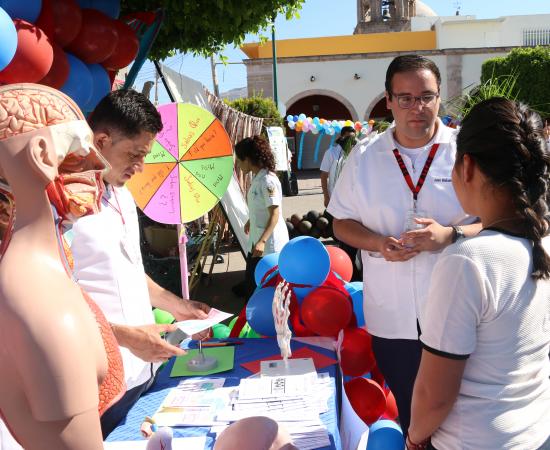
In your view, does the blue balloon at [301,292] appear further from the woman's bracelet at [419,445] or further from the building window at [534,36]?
the building window at [534,36]

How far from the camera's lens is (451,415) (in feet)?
4.33

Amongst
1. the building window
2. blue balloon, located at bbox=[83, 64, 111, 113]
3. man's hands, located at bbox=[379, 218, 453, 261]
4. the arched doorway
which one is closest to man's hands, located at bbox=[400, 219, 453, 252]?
man's hands, located at bbox=[379, 218, 453, 261]

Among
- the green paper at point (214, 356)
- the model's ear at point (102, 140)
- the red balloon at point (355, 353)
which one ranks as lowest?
the red balloon at point (355, 353)

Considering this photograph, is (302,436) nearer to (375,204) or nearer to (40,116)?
(375,204)

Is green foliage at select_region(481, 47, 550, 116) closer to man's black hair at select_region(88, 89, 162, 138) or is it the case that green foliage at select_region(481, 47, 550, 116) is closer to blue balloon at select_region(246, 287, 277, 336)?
blue balloon at select_region(246, 287, 277, 336)

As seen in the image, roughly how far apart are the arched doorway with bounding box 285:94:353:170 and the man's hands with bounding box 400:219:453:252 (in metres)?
22.9

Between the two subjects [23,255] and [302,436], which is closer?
[23,255]

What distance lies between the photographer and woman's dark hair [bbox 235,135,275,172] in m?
4.48

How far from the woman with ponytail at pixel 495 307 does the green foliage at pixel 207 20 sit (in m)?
2.84

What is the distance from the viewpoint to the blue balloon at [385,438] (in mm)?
2023

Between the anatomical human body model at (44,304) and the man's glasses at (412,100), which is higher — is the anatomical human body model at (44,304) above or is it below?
below

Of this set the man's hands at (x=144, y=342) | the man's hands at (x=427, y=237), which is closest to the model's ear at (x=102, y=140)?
the man's hands at (x=144, y=342)

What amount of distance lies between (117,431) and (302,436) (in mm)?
589

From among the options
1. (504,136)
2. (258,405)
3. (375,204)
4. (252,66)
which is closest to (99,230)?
(258,405)
